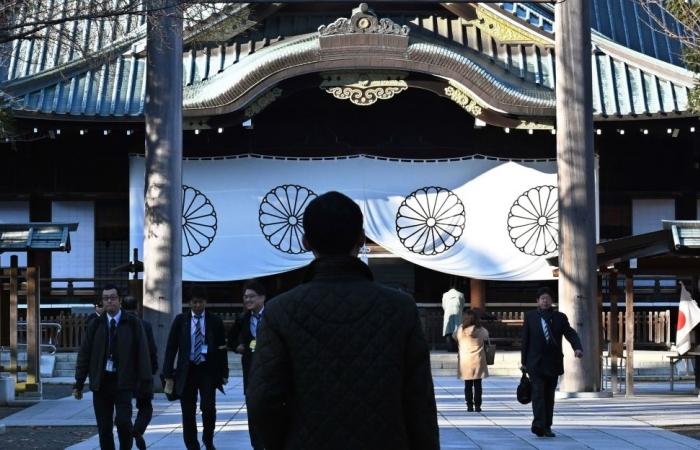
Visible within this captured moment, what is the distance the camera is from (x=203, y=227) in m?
→ 24.8

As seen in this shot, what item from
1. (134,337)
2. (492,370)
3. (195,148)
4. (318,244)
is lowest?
(492,370)

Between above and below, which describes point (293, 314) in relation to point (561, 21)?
below

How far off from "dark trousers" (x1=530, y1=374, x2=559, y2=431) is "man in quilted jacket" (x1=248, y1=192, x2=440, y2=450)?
28.3 feet

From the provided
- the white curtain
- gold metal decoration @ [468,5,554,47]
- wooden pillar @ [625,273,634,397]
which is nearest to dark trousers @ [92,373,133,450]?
wooden pillar @ [625,273,634,397]

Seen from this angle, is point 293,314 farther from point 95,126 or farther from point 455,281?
point 455,281

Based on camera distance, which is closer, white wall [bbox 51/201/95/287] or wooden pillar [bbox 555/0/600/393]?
wooden pillar [bbox 555/0/600/393]

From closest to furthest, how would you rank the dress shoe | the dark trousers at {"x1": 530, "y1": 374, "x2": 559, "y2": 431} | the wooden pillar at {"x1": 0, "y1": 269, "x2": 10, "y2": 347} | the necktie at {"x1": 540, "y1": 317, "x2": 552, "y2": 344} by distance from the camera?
1. the dress shoe
2. the dark trousers at {"x1": 530, "y1": 374, "x2": 559, "y2": 431}
3. the necktie at {"x1": 540, "y1": 317, "x2": 552, "y2": 344}
4. the wooden pillar at {"x1": 0, "y1": 269, "x2": 10, "y2": 347}

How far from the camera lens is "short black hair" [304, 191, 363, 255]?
4.49 m

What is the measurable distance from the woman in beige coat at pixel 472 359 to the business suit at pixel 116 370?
632cm

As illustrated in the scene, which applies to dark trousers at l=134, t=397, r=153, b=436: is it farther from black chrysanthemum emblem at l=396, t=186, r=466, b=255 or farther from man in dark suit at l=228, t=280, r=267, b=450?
black chrysanthemum emblem at l=396, t=186, r=466, b=255

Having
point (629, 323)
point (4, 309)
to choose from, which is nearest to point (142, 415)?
point (4, 309)

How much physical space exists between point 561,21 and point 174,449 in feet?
32.3

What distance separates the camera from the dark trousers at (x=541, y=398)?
1289cm

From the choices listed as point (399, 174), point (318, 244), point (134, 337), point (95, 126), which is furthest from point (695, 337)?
point (318, 244)
